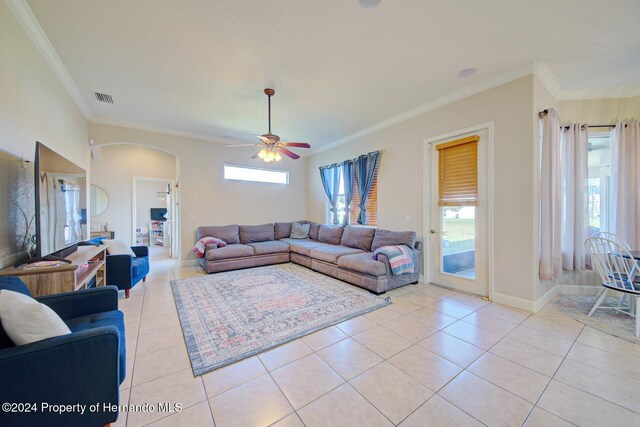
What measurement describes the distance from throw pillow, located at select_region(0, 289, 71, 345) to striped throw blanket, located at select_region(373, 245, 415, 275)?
3.32 meters

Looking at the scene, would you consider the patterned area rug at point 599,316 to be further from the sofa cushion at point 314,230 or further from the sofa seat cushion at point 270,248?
the sofa seat cushion at point 270,248

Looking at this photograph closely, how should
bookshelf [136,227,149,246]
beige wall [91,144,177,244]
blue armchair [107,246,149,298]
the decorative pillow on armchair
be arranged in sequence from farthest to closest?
bookshelf [136,227,149,246] < beige wall [91,144,177,244] < the decorative pillow on armchair < blue armchair [107,246,149,298]

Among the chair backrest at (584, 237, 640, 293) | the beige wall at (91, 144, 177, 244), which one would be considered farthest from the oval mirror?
the chair backrest at (584, 237, 640, 293)

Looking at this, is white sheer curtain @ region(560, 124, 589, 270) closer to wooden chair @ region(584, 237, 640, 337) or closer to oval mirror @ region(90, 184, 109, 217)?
wooden chair @ region(584, 237, 640, 337)

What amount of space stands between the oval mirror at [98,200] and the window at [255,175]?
124 inches

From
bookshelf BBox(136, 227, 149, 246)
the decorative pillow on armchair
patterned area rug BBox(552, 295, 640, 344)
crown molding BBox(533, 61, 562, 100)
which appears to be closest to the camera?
patterned area rug BBox(552, 295, 640, 344)

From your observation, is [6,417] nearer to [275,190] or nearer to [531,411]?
[531,411]

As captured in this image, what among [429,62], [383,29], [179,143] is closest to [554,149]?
[429,62]

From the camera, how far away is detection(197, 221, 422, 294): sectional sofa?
3626mm

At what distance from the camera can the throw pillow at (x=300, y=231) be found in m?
6.33

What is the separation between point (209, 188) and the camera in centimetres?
566

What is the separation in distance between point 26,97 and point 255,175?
4.21 m

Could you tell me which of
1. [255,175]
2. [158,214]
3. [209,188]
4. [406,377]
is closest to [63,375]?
[406,377]

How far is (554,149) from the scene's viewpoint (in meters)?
3.08
